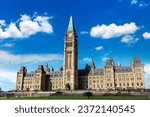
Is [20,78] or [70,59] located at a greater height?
[70,59]

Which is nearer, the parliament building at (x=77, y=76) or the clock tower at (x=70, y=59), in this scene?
the parliament building at (x=77, y=76)

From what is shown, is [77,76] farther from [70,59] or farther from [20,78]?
[20,78]

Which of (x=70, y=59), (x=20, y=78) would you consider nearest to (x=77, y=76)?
(x=70, y=59)

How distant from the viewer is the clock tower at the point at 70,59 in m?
91.8

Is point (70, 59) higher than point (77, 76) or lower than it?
higher

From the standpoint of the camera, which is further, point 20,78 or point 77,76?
point 20,78

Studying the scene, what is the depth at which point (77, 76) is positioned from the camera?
309 feet

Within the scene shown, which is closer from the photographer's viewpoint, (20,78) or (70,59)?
(70,59)

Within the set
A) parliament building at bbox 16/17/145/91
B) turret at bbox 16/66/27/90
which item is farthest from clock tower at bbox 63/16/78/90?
turret at bbox 16/66/27/90

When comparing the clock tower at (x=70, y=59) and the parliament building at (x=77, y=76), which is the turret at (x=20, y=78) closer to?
the parliament building at (x=77, y=76)

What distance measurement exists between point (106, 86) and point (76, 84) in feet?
39.0

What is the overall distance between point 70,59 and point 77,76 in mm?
7056

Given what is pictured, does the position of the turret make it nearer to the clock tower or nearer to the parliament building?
the parliament building

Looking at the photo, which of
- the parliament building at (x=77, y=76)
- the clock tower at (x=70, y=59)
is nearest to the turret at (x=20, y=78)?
the parliament building at (x=77, y=76)
